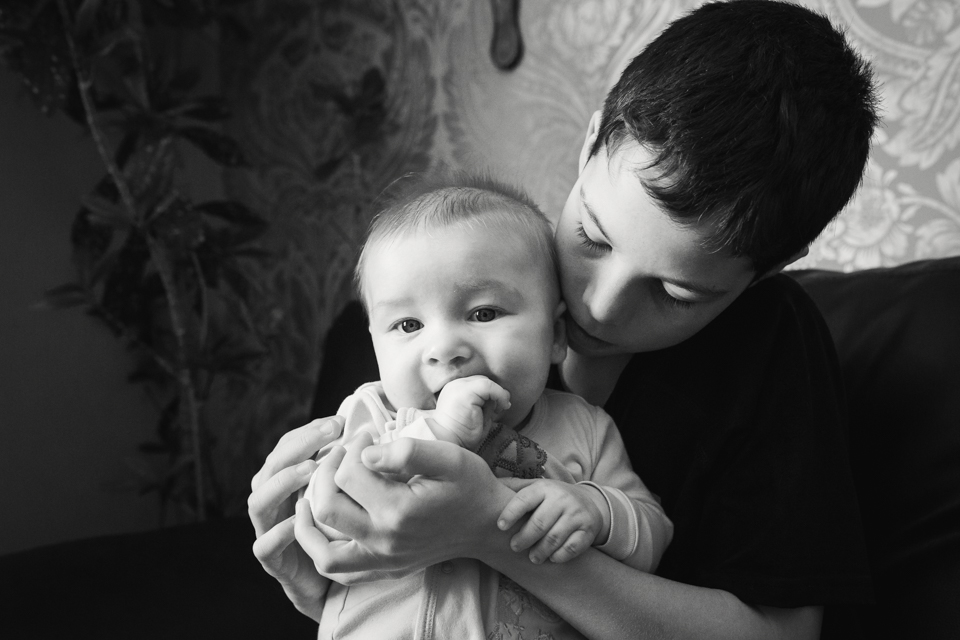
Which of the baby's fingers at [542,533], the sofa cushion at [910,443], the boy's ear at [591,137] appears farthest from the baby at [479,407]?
the sofa cushion at [910,443]

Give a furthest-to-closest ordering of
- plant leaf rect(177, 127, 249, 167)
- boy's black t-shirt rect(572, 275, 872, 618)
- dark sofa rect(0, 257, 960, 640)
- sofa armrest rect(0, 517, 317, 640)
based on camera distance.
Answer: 1. plant leaf rect(177, 127, 249, 167)
2. sofa armrest rect(0, 517, 317, 640)
3. dark sofa rect(0, 257, 960, 640)
4. boy's black t-shirt rect(572, 275, 872, 618)

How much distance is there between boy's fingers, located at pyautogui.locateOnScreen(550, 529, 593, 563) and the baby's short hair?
0.99 ft

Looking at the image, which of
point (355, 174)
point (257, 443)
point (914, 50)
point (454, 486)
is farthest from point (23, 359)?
point (914, 50)

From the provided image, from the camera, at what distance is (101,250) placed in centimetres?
201

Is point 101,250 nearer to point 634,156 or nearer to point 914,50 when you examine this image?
point 634,156

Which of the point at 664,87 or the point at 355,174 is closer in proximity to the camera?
the point at 664,87

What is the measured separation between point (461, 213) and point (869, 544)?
0.68m

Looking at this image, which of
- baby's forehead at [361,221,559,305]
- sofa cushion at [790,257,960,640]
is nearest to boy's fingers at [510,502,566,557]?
baby's forehead at [361,221,559,305]

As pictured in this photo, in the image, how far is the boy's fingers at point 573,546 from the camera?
761 mm

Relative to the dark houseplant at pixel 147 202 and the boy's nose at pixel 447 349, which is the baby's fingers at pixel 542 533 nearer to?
the boy's nose at pixel 447 349

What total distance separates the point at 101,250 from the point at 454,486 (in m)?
1.63

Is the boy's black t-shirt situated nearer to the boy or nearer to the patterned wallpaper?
the boy

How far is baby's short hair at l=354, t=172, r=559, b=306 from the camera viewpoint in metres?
0.88

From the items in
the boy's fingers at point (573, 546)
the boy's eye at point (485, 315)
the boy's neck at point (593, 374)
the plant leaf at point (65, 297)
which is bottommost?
the plant leaf at point (65, 297)
